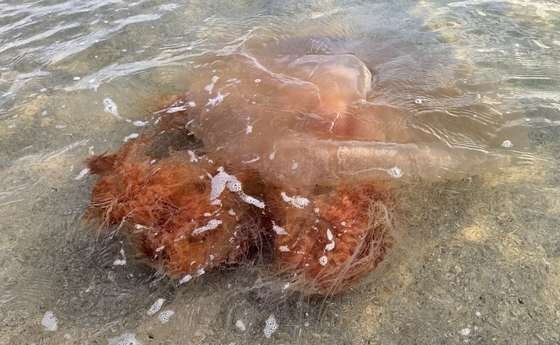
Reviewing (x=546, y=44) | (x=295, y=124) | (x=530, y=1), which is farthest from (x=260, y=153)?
(x=530, y=1)

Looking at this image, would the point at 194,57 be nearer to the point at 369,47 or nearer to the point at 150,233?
the point at 369,47

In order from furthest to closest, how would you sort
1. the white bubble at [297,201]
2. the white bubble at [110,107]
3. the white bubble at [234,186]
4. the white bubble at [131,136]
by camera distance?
the white bubble at [110,107] → the white bubble at [131,136] → the white bubble at [234,186] → the white bubble at [297,201]

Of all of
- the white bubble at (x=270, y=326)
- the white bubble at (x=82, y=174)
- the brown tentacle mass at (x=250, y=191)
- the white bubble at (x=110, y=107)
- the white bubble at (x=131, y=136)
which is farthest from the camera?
the white bubble at (x=110, y=107)

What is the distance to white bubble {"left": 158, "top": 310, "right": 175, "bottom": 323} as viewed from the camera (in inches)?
98.7

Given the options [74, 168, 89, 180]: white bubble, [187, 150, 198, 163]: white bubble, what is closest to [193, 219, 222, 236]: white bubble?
[187, 150, 198, 163]: white bubble

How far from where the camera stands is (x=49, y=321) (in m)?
2.52

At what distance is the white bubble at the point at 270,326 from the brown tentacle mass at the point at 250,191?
0.93 ft

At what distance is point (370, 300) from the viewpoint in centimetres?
256

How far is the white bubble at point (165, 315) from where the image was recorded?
251cm

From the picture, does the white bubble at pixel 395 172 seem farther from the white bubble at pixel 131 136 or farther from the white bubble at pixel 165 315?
the white bubble at pixel 131 136

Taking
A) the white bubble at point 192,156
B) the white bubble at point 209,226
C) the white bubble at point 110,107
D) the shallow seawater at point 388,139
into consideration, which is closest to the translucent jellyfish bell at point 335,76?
the shallow seawater at point 388,139

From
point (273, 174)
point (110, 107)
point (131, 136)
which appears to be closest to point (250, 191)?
point (273, 174)

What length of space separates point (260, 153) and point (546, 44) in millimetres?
4096

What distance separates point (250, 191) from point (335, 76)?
1844 millimetres
